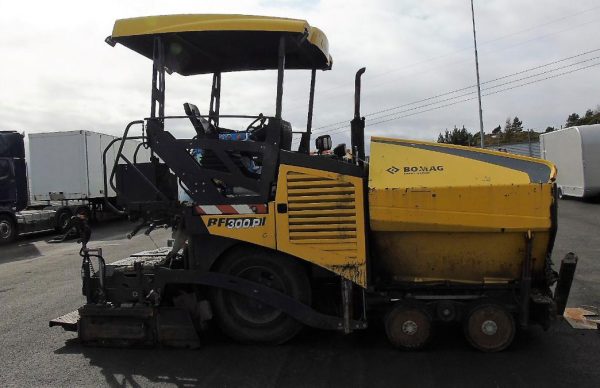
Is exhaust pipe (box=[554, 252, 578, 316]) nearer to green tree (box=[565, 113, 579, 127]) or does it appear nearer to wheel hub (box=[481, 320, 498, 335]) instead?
wheel hub (box=[481, 320, 498, 335])

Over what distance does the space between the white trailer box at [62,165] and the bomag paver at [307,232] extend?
15.9 m

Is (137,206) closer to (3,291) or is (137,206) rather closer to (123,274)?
(123,274)

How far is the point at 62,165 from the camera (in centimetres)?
2008

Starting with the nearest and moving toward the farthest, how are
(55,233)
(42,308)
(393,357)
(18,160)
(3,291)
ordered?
(393,357), (42,308), (3,291), (18,160), (55,233)

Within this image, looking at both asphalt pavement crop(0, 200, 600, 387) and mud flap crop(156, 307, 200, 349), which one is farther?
mud flap crop(156, 307, 200, 349)

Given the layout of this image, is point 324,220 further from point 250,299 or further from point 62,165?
point 62,165

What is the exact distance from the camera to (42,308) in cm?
675

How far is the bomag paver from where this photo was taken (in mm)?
4582

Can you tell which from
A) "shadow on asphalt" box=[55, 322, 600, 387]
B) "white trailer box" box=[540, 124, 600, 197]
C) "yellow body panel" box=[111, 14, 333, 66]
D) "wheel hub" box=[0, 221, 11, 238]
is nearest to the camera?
"shadow on asphalt" box=[55, 322, 600, 387]

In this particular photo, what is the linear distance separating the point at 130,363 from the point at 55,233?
1525cm

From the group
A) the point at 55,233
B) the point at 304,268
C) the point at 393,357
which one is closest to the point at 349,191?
the point at 304,268

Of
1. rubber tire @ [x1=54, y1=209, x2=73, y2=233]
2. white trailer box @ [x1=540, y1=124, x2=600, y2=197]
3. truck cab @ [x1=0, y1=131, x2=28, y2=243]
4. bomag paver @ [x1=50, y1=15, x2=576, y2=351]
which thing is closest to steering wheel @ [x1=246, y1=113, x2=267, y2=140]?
bomag paver @ [x1=50, y1=15, x2=576, y2=351]

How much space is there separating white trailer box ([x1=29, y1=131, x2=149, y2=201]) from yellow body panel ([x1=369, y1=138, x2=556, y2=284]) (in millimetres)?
17060

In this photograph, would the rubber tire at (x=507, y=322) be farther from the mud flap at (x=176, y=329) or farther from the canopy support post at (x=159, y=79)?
the canopy support post at (x=159, y=79)
